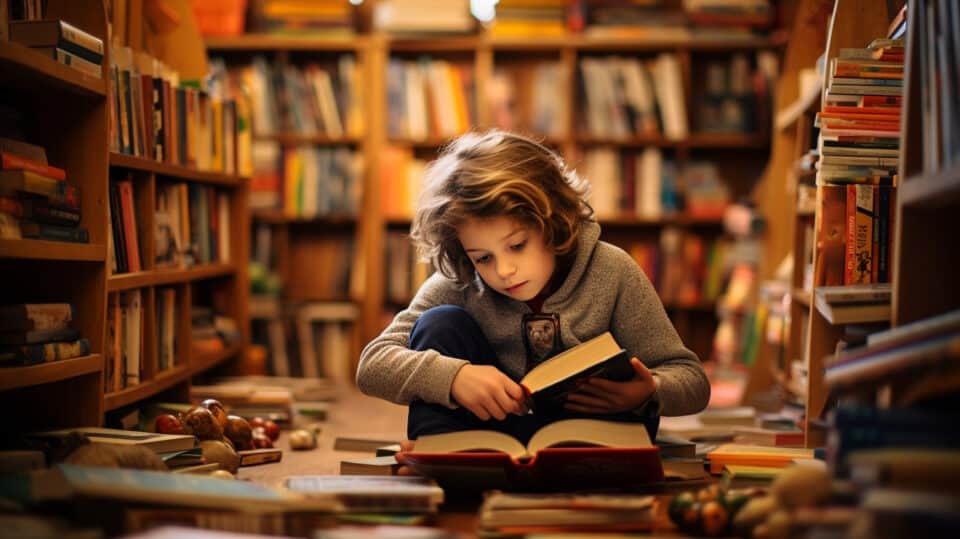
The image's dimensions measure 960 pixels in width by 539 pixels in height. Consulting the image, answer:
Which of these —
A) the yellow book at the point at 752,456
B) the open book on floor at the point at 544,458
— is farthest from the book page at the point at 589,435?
the yellow book at the point at 752,456

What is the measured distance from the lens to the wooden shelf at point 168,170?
2.25 m

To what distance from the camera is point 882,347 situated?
1.22m

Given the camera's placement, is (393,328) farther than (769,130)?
No

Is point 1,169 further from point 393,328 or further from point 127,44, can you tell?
point 127,44

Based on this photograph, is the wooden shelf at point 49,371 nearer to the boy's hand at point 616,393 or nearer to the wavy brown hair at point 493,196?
the wavy brown hair at point 493,196

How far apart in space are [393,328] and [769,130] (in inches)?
115

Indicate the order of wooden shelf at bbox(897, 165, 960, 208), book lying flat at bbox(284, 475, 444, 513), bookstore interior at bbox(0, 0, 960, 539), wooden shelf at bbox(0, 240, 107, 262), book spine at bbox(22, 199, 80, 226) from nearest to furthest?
wooden shelf at bbox(897, 165, 960, 208)
bookstore interior at bbox(0, 0, 960, 539)
book lying flat at bbox(284, 475, 444, 513)
wooden shelf at bbox(0, 240, 107, 262)
book spine at bbox(22, 199, 80, 226)

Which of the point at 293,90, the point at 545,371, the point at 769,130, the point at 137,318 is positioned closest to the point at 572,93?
the point at 769,130

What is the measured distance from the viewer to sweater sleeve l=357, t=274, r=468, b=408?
5.59ft

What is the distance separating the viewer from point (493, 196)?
179cm

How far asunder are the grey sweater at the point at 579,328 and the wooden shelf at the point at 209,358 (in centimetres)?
105

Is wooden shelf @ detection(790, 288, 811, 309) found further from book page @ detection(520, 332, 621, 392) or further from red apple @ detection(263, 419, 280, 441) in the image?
red apple @ detection(263, 419, 280, 441)

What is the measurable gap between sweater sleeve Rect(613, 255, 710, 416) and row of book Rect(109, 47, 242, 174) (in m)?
1.13

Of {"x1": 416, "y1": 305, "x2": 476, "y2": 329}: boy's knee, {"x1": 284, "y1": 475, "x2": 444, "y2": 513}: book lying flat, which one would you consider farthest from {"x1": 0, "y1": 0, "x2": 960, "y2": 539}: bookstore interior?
{"x1": 416, "y1": 305, "x2": 476, "y2": 329}: boy's knee
